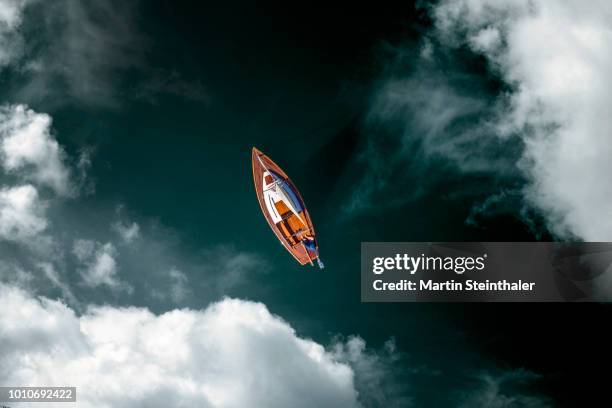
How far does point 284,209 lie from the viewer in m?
94.3

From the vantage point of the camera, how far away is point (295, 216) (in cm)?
9375

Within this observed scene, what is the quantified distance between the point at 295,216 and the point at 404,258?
26.0 metres

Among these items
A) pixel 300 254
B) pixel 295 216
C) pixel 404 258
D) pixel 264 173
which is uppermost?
pixel 264 173

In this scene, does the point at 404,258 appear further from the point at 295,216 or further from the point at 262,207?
the point at 262,207

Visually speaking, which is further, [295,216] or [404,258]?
[295,216]

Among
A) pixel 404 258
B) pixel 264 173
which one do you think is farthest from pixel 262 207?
pixel 404 258

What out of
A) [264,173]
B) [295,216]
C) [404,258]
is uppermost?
[264,173]

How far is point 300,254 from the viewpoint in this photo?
3698 inches

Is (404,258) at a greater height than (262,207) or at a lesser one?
lesser

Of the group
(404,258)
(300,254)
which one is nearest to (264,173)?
(300,254)

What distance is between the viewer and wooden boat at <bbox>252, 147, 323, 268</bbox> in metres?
93.2

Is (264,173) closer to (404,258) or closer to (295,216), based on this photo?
(295,216)

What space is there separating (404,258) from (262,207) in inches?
1304

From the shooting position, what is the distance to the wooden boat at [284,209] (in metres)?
93.2
